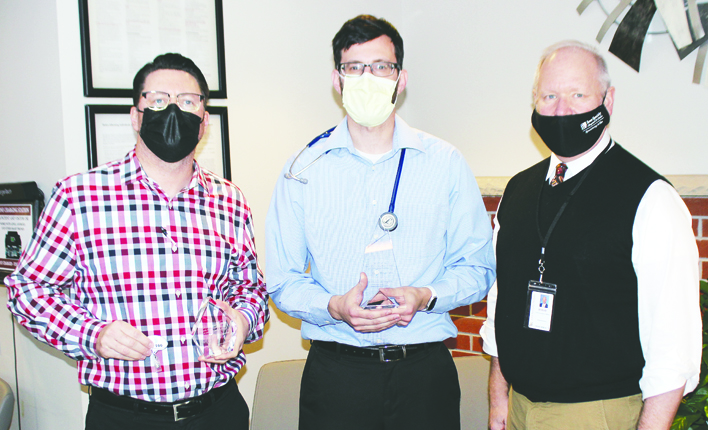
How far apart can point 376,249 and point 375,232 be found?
0.08 m

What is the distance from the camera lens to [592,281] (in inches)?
59.4

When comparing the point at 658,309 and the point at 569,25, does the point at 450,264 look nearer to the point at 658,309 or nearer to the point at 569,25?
the point at 658,309

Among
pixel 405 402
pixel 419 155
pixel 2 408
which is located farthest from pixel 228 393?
pixel 2 408

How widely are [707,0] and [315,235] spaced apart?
192 cm

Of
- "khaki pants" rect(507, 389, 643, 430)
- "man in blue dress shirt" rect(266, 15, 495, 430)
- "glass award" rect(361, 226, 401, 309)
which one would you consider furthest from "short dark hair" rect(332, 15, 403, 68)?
"khaki pants" rect(507, 389, 643, 430)

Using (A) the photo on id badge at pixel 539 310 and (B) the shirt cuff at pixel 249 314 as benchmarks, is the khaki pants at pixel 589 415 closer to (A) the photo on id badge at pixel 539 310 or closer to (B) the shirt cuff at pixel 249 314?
(A) the photo on id badge at pixel 539 310

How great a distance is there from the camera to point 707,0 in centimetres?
221

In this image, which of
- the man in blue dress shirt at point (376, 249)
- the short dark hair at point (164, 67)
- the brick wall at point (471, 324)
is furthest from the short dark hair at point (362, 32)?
the brick wall at point (471, 324)

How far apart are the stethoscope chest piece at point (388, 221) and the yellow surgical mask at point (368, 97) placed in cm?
32

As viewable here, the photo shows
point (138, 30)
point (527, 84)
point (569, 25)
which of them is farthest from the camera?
point (527, 84)

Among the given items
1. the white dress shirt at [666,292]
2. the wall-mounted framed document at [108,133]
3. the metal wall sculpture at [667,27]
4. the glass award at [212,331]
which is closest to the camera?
the white dress shirt at [666,292]

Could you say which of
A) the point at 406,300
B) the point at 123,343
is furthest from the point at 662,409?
the point at 123,343

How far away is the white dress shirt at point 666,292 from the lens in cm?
139

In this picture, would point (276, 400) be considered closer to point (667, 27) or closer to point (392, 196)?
point (392, 196)
